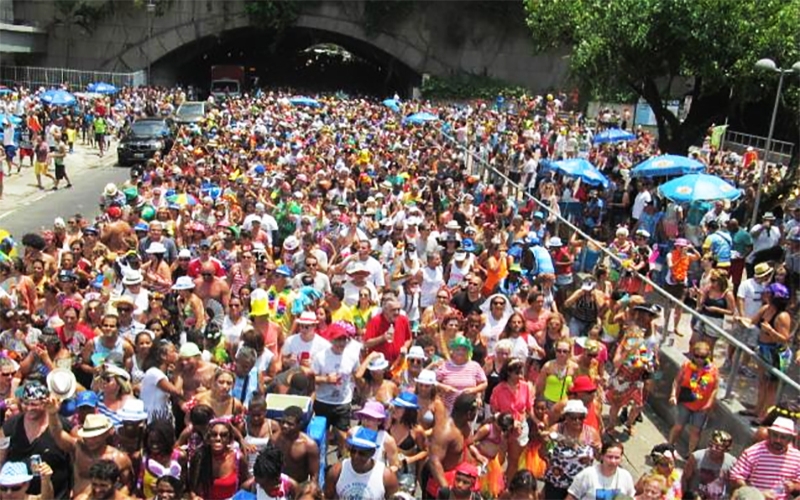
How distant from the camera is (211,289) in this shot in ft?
29.7

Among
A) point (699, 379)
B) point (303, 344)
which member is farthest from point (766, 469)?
point (303, 344)

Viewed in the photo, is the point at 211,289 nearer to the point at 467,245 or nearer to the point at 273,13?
the point at 467,245

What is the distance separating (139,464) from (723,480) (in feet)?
13.8

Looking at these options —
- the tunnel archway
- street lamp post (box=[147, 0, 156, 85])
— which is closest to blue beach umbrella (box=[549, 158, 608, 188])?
the tunnel archway

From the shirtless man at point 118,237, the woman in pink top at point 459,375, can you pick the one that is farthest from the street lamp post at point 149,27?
the woman in pink top at point 459,375

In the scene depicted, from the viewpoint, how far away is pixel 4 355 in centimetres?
713

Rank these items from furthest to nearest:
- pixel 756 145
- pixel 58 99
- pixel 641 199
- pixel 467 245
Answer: pixel 58 99 < pixel 756 145 < pixel 641 199 < pixel 467 245

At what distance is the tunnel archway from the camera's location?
52.4 metres

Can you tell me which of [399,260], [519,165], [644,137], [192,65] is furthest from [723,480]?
[192,65]

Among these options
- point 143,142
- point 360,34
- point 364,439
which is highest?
point 360,34

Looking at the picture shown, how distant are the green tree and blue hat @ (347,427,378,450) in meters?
15.5

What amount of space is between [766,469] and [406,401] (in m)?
2.64

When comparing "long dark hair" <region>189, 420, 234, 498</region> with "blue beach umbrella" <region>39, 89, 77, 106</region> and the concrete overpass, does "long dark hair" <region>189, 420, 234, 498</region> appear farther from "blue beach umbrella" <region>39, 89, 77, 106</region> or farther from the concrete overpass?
the concrete overpass

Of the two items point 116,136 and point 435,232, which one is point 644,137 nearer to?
point 435,232
